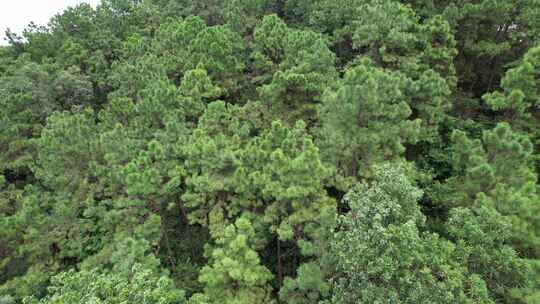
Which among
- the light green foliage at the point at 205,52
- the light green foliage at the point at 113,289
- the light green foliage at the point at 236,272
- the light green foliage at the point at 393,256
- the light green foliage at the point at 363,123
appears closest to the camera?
the light green foliage at the point at 393,256

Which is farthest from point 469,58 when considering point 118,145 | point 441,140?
point 118,145

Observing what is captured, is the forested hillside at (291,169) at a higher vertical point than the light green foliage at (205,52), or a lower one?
lower

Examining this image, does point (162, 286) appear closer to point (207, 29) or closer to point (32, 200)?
point (32, 200)

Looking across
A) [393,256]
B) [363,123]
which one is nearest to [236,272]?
[393,256]

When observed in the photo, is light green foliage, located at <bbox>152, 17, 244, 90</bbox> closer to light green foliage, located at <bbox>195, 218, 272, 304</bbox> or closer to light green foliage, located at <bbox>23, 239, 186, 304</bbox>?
light green foliage, located at <bbox>195, 218, 272, 304</bbox>

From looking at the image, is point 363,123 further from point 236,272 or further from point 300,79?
point 236,272

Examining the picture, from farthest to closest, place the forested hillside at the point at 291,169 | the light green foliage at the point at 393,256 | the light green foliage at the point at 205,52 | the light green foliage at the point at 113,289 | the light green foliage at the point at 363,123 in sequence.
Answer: the light green foliage at the point at 205,52 < the light green foliage at the point at 363,123 < the forested hillside at the point at 291,169 < the light green foliage at the point at 113,289 < the light green foliage at the point at 393,256

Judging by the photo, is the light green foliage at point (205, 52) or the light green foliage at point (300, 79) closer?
the light green foliage at point (300, 79)

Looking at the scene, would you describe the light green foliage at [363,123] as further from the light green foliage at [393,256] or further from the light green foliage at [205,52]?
the light green foliage at [205,52]

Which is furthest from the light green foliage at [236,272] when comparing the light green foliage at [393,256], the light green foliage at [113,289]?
the light green foliage at [393,256]
